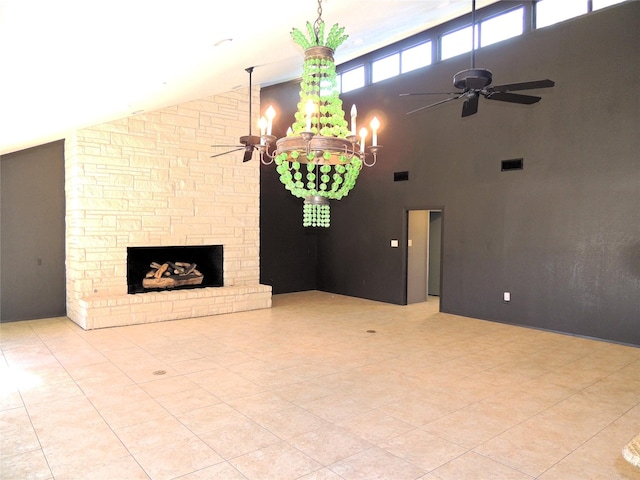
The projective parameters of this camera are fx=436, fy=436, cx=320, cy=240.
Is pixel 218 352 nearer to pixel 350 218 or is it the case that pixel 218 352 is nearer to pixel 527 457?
pixel 527 457

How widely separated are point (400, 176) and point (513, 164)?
209 centimetres

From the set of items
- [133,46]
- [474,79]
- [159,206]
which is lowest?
[159,206]

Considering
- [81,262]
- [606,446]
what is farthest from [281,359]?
[81,262]

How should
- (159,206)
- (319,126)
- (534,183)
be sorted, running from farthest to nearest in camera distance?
(159,206), (534,183), (319,126)

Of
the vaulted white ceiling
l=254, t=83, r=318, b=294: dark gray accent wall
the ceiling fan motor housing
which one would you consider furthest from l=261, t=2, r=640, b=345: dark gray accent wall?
the ceiling fan motor housing

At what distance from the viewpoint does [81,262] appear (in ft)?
20.0

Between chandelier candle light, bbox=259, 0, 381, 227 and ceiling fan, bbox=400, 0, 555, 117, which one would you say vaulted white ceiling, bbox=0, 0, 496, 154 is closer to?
→ chandelier candle light, bbox=259, 0, 381, 227

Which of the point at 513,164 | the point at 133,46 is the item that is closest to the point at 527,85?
the point at 133,46

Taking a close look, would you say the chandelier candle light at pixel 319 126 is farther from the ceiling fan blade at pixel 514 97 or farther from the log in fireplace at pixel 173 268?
the log in fireplace at pixel 173 268

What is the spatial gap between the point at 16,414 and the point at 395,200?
6.44m

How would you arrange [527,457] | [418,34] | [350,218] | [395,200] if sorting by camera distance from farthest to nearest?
[350,218] → [395,200] → [418,34] → [527,457]

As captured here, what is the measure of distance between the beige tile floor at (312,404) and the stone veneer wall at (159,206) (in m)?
0.65

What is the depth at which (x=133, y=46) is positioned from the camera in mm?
2865

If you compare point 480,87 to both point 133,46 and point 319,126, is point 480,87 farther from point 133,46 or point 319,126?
point 133,46
